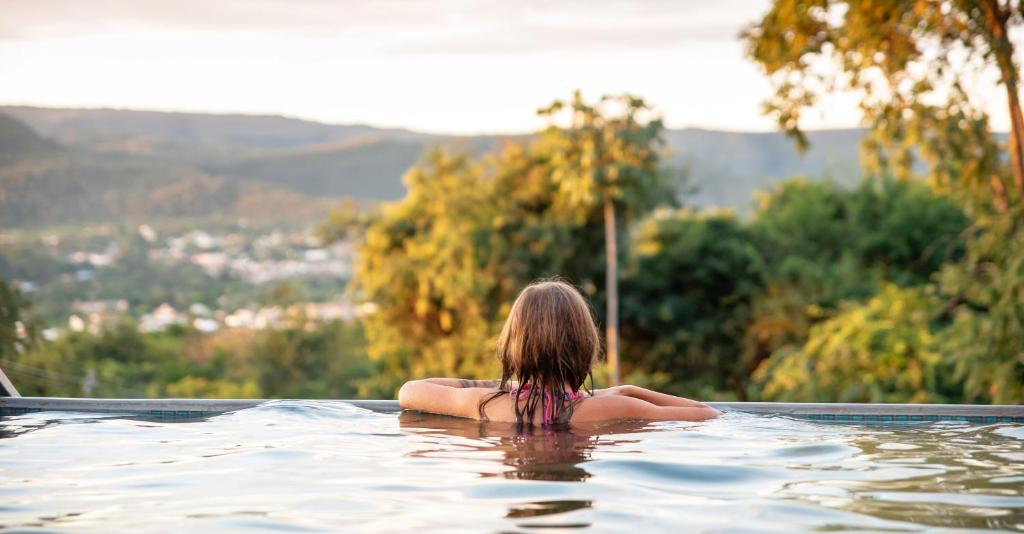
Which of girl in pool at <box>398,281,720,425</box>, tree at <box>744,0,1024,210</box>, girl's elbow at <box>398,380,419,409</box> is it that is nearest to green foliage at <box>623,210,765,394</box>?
tree at <box>744,0,1024,210</box>

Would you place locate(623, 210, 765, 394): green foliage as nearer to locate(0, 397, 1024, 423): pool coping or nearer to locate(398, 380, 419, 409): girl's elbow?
locate(0, 397, 1024, 423): pool coping

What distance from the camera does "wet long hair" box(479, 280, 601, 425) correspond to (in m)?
4.38

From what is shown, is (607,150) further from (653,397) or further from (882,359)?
(653,397)

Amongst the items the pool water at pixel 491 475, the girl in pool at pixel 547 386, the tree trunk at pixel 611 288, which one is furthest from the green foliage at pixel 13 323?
the girl in pool at pixel 547 386

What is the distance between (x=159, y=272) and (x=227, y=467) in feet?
137

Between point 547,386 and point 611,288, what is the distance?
2532cm

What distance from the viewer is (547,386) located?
4.60m

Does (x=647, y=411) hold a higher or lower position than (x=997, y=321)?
lower

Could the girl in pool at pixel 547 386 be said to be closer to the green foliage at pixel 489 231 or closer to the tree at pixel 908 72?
the tree at pixel 908 72

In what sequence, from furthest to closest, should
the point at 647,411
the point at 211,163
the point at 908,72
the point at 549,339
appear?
the point at 211,163
the point at 908,72
the point at 647,411
the point at 549,339

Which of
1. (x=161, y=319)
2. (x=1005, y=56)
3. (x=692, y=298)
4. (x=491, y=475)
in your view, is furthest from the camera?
(x=161, y=319)

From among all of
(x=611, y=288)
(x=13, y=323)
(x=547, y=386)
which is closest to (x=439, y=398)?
(x=547, y=386)

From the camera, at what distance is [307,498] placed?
3.45 meters

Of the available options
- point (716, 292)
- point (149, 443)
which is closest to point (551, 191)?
point (716, 292)
